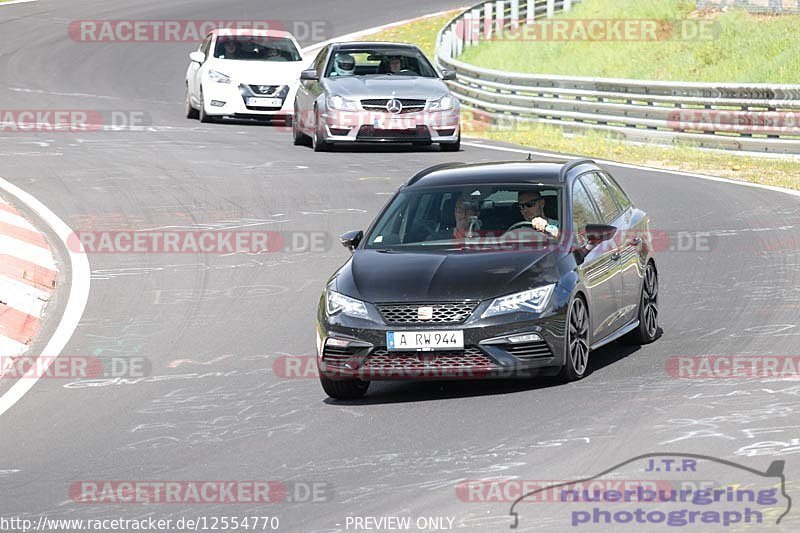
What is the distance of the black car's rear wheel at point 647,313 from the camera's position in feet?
39.6

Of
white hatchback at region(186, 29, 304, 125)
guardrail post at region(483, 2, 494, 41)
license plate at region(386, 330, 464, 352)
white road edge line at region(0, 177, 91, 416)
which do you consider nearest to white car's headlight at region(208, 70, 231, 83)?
white hatchback at region(186, 29, 304, 125)

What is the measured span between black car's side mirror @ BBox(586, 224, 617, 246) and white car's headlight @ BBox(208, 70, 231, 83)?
17.9m

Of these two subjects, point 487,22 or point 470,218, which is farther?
point 487,22

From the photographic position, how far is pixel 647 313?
12180mm

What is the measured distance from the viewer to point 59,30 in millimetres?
45250

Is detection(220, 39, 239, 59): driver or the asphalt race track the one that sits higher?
the asphalt race track

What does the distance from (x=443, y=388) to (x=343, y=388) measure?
0.73 meters

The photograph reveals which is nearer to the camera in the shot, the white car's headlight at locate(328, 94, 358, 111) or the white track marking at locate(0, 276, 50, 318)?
the white track marking at locate(0, 276, 50, 318)

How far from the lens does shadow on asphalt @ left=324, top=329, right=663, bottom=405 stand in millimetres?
10492
